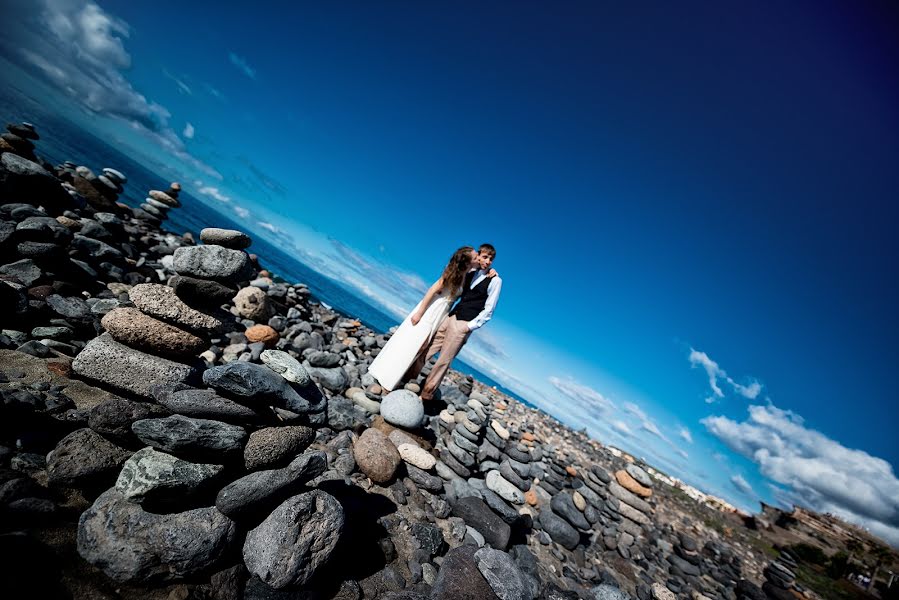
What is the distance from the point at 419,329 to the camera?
7254 mm

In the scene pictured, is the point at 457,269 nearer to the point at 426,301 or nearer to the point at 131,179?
the point at 426,301

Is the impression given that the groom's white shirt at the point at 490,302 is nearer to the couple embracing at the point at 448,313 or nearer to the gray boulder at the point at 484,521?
the couple embracing at the point at 448,313

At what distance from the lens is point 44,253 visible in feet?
22.7

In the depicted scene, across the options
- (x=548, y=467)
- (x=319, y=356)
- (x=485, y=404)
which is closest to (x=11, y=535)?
(x=319, y=356)

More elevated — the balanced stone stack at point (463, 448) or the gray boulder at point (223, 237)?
the gray boulder at point (223, 237)

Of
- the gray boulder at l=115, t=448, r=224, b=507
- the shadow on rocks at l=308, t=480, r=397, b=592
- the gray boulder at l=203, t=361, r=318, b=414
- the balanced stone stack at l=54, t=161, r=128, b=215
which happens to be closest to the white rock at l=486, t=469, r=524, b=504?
the shadow on rocks at l=308, t=480, r=397, b=592

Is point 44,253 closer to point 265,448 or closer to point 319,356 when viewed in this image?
point 319,356

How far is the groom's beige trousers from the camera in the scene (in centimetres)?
741

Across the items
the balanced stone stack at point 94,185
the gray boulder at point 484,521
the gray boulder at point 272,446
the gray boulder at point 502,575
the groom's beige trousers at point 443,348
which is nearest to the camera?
the gray boulder at point 272,446

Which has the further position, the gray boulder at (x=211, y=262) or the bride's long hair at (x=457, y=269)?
the bride's long hair at (x=457, y=269)

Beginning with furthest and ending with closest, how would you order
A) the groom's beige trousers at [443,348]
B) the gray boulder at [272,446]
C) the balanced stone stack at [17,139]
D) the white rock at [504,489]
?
the balanced stone stack at [17,139] → the groom's beige trousers at [443,348] → the white rock at [504,489] → the gray boulder at [272,446]

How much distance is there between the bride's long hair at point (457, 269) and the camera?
6992 mm

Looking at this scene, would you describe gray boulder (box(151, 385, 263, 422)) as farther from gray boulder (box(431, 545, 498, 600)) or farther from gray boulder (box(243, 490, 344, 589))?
gray boulder (box(431, 545, 498, 600))

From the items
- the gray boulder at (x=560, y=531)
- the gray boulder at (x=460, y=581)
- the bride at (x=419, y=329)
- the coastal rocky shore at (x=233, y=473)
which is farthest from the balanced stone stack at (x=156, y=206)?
the gray boulder at (x=560, y=531)
